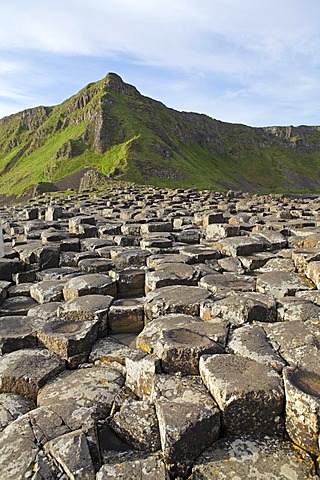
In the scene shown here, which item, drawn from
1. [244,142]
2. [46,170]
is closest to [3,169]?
[46,170]

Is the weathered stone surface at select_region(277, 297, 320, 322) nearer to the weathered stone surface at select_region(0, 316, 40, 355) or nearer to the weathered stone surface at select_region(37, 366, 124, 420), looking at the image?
the weathered stone surface at select_region(37, 366, 124, 420)

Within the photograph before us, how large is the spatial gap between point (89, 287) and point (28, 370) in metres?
2.06

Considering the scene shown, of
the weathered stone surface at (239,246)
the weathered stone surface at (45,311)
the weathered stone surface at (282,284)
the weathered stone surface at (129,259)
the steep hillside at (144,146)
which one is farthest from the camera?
the steep hillside at (144,146)

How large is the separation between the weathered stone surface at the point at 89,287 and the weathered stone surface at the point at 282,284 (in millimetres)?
2467

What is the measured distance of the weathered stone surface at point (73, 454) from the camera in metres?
2.81

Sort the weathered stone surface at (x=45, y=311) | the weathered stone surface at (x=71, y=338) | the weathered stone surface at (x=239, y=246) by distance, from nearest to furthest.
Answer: the weathered stone surface at (x=71, y=338) < the weathered stone surface at (x=45, y=311) < the weathered stone surface at (x=239, y=246)

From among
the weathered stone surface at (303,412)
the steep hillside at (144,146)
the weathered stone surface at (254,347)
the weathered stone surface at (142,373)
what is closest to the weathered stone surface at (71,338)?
the weathered stone surface at (142,373)

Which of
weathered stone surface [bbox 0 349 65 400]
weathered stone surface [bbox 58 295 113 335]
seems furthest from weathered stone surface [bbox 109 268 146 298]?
weathered stone surface [bbox 0 349 65 400]

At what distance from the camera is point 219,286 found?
5.96m

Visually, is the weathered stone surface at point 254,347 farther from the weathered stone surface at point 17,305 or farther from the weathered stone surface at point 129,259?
the weathered stone surface at point 129,259

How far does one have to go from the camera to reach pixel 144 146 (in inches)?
2707

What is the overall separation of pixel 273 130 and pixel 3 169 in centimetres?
Answer: 11056

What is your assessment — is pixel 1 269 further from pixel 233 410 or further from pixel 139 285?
pixel 233 410

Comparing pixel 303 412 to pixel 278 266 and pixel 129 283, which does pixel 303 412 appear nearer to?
pixel 129 283
